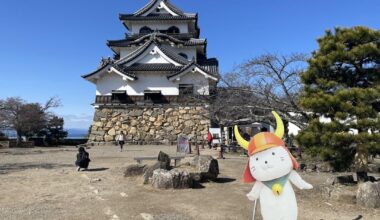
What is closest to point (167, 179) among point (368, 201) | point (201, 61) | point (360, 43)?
point (368, 201)

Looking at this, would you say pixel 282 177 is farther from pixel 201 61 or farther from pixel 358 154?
pixel 201 61

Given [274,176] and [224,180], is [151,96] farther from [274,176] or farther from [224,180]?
[274,176]

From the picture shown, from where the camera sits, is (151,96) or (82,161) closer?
(82,161)

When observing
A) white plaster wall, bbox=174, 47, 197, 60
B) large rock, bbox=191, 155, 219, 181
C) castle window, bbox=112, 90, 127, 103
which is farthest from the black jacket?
white plaster wall, bbox=174, 47, 197, 60

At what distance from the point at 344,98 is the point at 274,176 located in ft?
15.3

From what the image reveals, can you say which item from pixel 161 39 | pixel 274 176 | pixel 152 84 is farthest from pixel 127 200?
→ pixel 161 39

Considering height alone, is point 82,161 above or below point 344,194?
above

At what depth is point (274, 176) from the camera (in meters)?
4.89

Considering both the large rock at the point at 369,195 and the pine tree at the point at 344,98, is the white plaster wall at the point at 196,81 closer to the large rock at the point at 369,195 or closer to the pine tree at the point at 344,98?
the pine tree at the point at 344,98

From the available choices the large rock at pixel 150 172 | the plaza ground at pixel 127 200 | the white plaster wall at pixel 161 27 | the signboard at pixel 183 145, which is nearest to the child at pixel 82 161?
the plaza ground at pixel 127 200

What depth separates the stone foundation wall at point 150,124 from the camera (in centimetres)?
2811

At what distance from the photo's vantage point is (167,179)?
9.61m

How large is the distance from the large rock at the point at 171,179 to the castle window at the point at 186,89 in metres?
18.8

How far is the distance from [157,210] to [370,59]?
6402mm
